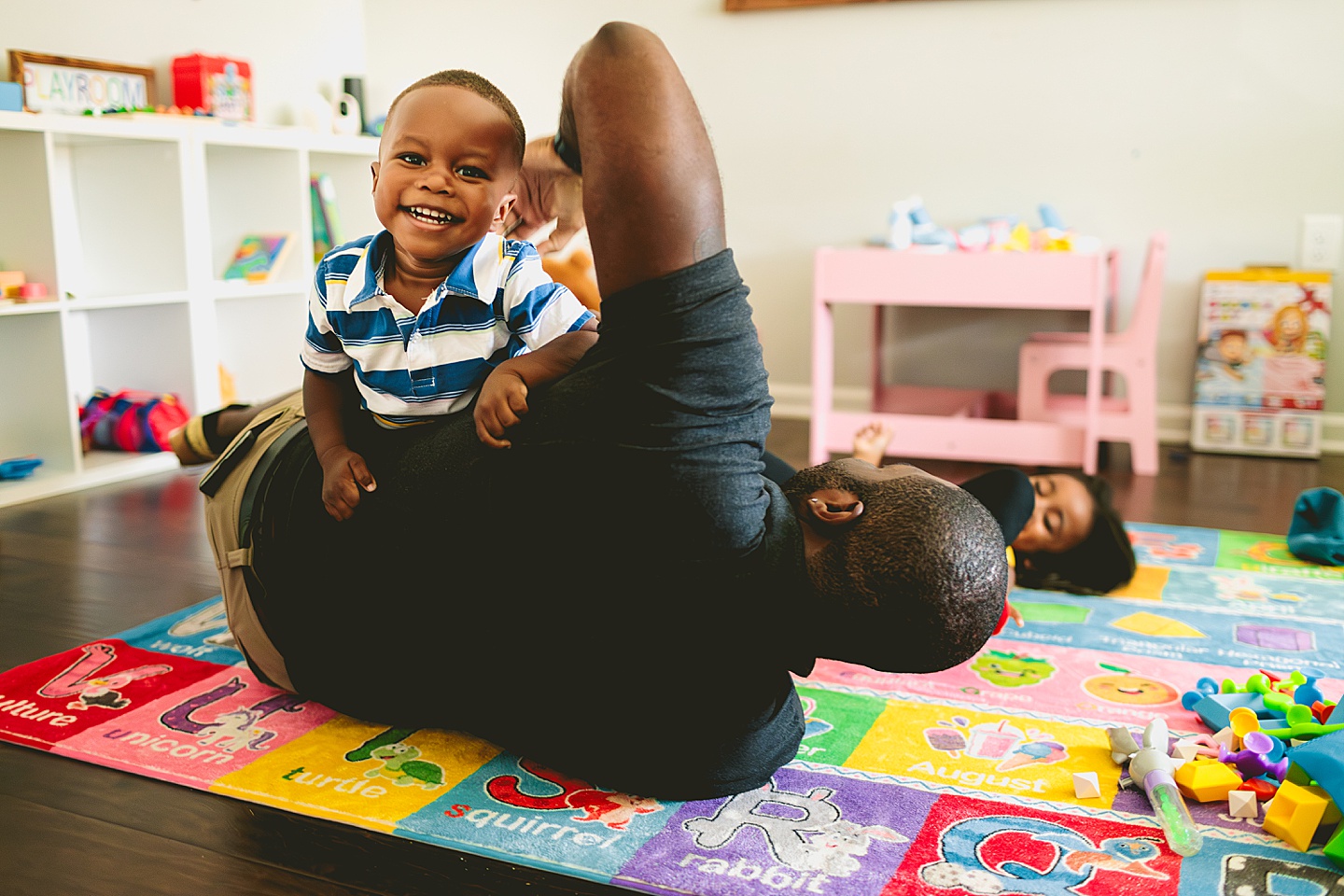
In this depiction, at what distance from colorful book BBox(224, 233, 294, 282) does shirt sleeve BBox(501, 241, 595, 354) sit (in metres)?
2.11

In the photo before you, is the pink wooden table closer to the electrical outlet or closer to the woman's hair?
the electrical outlet

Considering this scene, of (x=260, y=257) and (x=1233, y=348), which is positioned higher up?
(x=260, y=257)

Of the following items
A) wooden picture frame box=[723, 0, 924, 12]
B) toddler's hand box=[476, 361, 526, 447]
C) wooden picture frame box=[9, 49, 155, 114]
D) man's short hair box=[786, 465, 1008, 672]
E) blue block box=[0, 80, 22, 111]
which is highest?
wooden picture frame box=[723, 0, 924, 12]

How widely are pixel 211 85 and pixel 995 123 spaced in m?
2.06

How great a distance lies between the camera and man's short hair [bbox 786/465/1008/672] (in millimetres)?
845

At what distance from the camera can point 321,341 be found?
1.13m

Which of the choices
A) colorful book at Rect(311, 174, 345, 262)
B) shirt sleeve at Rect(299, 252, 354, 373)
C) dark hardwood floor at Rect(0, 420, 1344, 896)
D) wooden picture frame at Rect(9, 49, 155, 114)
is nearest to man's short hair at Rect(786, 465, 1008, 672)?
dark hardwood floor at Rect(0, 420, 1344, 896)

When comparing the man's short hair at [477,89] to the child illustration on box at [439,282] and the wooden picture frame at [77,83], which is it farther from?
the wooden picture frame at [77,83]

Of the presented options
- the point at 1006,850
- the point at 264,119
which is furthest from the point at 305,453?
the point at 264,119

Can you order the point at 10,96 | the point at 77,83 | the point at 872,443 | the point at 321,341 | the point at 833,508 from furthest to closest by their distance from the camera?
1. the point at 77,83
2. the point at 10,96
3. the point at 872,443
4. the point at 321,341
5. the point at 833,508

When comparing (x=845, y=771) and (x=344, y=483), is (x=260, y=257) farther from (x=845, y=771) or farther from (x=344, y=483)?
(x=845, y=771)

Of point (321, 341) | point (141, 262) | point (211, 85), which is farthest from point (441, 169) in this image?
point (211, 85)

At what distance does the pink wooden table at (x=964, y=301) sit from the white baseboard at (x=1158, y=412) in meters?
0.45

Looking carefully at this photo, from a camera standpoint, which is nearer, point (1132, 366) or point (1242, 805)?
point (1242, 805)
